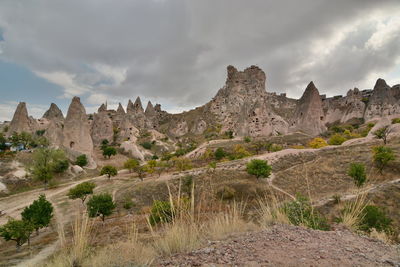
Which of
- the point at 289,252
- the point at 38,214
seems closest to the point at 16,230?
the point at 38,214

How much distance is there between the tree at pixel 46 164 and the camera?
32.2 m

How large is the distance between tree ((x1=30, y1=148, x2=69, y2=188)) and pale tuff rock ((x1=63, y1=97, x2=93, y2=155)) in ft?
33.6

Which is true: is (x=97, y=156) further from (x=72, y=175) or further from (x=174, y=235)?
(x=174, y=235)

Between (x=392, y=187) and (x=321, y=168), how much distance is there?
7643 millimetres

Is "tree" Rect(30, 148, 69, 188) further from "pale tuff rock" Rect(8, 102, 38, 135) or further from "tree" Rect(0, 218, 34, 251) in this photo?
"pale tuff rock" Rect(8, 102, 38, 135)

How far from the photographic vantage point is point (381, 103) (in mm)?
60875

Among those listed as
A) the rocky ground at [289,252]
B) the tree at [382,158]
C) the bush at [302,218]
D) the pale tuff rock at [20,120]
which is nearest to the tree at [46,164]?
the pale tuff rock at [20,120]

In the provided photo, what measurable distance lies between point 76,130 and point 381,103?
81351 mm

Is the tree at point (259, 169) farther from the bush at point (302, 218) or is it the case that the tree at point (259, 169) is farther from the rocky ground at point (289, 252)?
the rocky ground at point (289, 252)

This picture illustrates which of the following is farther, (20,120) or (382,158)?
(20,120)

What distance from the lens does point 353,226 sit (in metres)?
4.44

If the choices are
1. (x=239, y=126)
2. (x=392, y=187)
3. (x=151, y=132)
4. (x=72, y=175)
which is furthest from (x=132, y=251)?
(x=151, y=132)

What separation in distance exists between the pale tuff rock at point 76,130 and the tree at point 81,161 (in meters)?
4.27

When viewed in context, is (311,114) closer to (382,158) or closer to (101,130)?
(382,158)
